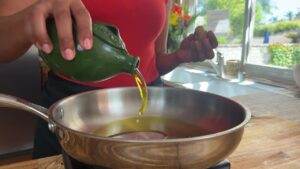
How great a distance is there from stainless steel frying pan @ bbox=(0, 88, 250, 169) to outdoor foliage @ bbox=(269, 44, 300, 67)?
794 millimetres

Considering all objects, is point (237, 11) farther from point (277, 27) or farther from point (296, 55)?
point (296, 55)

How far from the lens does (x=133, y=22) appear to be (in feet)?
2.33

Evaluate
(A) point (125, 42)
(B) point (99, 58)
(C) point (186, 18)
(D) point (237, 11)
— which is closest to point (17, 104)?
(B) point (99, 58)

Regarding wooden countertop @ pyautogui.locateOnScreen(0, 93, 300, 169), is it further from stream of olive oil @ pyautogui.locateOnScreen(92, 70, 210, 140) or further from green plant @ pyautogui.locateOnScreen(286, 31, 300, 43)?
green plant @ pyautogui.locateOnScreen(286, 31, 300, 43)

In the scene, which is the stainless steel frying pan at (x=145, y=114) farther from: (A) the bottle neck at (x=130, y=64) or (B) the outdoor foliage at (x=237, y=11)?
(B) the outdoor foliage at (x=237, y=11)

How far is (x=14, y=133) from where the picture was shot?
1456 millimetres

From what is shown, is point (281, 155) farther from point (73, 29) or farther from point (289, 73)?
point (289, 73)

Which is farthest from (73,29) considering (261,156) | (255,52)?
(255,52)

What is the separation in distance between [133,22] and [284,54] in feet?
2.43

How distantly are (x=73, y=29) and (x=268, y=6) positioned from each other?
112 centimetres

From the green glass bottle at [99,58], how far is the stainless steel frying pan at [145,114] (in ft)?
0.16

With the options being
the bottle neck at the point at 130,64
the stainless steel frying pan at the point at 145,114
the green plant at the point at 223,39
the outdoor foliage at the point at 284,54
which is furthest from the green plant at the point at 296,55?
the bottle neck at the point at 130,64

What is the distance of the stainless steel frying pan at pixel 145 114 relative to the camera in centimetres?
32

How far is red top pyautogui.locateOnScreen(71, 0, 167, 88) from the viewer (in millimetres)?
673
